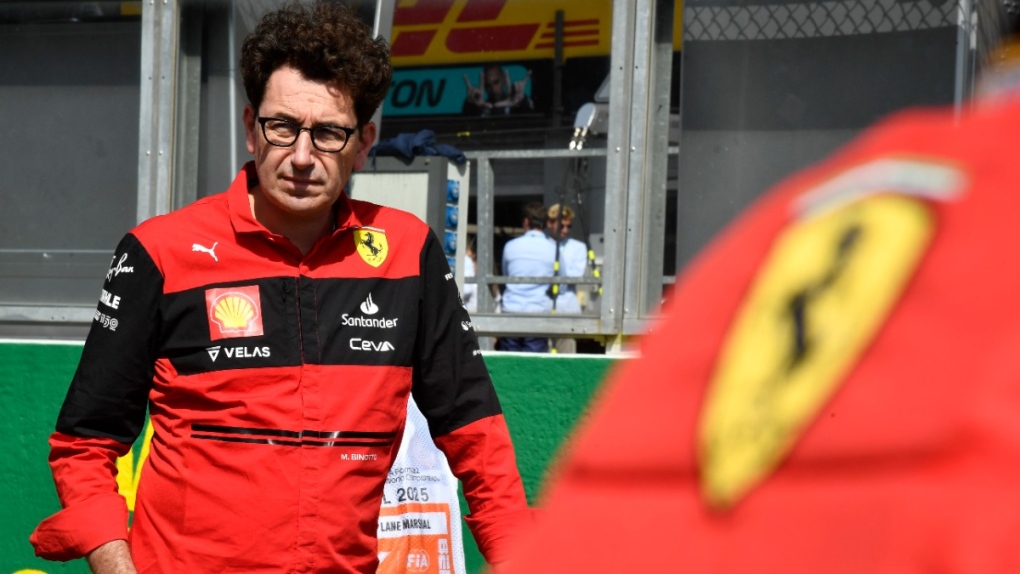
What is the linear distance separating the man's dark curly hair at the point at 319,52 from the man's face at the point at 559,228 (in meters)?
2.59

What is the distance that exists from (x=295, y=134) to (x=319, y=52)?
0.17 metres

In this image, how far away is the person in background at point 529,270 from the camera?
5.28 meters

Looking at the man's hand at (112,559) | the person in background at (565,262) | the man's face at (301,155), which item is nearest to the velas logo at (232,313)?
the man's face at (301,155)

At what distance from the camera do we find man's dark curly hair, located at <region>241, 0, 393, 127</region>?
107 inches

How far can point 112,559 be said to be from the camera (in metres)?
2.51

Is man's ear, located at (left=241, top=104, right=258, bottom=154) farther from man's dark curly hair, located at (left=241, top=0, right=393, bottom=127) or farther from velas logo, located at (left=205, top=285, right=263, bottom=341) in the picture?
velas logo, located at (left=205, top=285, right=263, bottom=341)

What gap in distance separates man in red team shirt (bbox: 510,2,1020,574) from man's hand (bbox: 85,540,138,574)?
1858 mm

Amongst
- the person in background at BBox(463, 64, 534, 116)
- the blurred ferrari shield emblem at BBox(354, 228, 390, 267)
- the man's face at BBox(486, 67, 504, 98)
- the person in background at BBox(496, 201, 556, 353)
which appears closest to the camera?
the blurred ferrari shield emblem at BBox(354, 228, 390, 267)

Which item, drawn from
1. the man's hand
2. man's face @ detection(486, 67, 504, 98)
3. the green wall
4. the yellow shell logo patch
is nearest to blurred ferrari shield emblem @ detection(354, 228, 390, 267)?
the yellow shell logo patch

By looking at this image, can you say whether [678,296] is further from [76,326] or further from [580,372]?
[76,326]

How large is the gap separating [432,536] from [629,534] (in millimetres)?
3565

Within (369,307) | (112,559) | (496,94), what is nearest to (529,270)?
(496,94)

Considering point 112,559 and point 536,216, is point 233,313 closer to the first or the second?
point 112,559

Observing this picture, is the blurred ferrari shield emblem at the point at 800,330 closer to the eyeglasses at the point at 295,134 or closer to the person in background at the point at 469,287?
the eyeglasses at the point at 295,134
